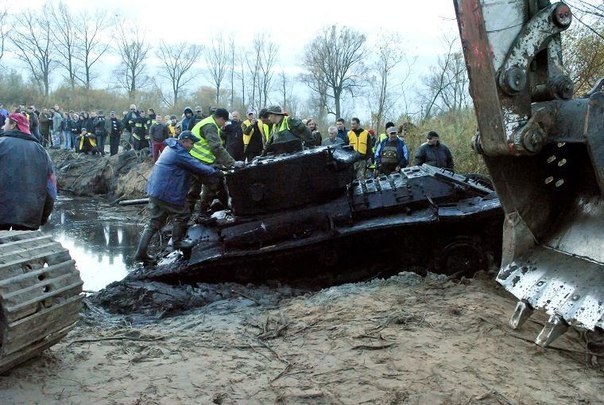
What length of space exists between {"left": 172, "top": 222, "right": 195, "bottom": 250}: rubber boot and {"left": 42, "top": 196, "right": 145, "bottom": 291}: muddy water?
131 centimetres

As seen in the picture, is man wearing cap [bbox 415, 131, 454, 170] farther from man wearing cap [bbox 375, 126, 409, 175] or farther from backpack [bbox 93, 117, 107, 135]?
backpack [bbox 93, 117, 107, 135]

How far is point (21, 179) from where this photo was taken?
4.83 meters

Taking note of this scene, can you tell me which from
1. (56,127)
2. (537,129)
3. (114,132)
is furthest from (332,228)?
(56,127)

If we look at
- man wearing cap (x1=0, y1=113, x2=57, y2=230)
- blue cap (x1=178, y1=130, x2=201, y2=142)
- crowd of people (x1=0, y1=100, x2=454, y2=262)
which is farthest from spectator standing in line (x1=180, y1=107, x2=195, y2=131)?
man wearing cap (x1=0, y1=113, x2=57, y2=230)

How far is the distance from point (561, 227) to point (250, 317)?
2.69 metres

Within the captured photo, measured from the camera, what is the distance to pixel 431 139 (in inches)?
369

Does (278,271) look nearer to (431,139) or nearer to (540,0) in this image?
(431,139)

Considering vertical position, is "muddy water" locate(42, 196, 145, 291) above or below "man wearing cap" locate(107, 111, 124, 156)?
below

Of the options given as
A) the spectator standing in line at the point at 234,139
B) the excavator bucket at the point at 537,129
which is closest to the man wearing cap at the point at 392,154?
the spectator standing in line at the point at 234,139

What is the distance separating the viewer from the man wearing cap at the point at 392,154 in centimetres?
1034

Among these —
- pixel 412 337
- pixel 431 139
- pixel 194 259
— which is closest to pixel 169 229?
pixel 194 259

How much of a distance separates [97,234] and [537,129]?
10.9 meters

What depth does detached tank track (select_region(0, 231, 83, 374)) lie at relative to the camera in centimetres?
318

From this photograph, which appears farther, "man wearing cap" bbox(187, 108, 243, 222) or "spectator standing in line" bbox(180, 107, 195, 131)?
"spectator standing in line" bbox(180, 107, 195, 131)
